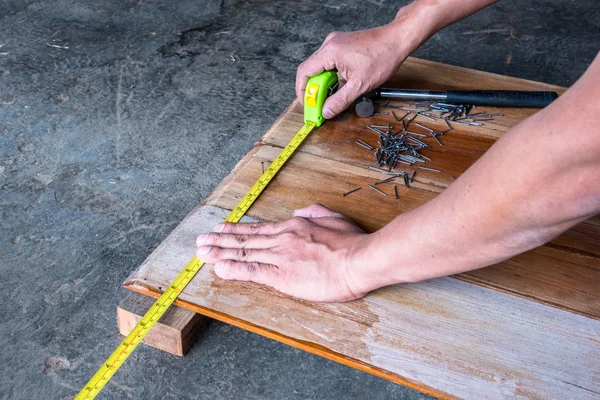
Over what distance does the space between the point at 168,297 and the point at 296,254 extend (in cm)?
41

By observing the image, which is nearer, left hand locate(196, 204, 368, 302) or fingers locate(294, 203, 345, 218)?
left hand locate(196, 204, 368, 302)

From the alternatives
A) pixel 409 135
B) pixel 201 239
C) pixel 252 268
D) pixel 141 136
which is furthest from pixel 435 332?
pixel 141 136

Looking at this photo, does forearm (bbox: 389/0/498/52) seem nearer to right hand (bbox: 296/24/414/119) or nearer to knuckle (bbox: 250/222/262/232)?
right hand (bbox: 296/24/414/119)

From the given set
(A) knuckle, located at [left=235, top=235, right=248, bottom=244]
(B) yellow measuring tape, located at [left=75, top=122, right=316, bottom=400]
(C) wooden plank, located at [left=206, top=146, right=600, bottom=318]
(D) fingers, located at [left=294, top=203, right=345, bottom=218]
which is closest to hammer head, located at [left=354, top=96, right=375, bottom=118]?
(B) yellow measuring tape, located at [left=75, top=122, right=316, bottom=400]

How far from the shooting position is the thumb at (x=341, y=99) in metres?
2.49

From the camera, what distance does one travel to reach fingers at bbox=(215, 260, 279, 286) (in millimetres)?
1890

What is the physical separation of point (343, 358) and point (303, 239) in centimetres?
38

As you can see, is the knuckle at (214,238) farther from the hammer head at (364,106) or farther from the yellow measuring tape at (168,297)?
the hammer head at (364,106)

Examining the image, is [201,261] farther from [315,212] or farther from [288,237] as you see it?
[315,212]

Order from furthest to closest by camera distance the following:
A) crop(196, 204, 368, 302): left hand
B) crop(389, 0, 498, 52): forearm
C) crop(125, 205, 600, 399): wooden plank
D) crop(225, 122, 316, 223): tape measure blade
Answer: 1. crop(389, 0, 498, 52): forearm
2. crop(225, 122, 316, 223): tape measure blade
3. crop(196, 204, 368, 302): left hand
4. crop(125, 205, 600, 399): wooden plank

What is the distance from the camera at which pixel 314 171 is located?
2352 millimetres

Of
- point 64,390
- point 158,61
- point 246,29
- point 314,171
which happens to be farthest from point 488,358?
point 246,29

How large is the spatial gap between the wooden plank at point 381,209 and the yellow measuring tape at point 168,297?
3 cm

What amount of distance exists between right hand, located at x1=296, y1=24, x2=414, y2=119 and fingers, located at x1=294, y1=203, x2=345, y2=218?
0.58m
